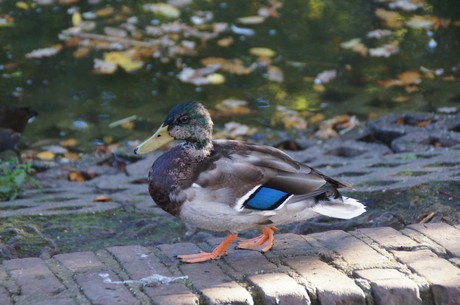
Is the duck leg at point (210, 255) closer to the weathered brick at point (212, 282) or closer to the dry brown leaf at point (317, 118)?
the weathered brick at point (212, 282)

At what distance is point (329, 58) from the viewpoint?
8383 mm

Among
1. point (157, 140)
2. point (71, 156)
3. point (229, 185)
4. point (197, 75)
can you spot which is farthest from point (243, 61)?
point (229, 185)

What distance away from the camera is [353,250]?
3721mm

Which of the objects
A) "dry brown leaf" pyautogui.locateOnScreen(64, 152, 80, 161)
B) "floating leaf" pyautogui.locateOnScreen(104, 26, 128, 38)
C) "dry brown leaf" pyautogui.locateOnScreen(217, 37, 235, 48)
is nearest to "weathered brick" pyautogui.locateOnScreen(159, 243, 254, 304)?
"dry brown leaf" pyautogui.locateOnScreen(64, 152, 80, 161)

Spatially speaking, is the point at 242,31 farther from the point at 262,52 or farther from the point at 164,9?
the point at 164,9

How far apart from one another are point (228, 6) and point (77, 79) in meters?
2.30

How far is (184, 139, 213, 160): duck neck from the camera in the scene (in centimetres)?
372

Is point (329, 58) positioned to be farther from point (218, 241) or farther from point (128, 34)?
point (218, 241)

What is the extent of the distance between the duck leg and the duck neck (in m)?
0.34

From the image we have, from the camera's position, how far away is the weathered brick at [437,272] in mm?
3359

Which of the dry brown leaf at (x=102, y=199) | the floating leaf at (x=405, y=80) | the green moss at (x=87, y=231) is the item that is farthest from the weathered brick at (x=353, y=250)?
the floating leaf at (x=405, y=80)

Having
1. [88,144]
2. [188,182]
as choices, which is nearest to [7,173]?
[88,144]

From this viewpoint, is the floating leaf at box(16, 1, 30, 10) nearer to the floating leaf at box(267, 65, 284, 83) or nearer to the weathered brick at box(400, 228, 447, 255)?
the floating leaf at box(267, 65, 284, 83)

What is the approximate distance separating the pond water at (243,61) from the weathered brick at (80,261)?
10.5ft
